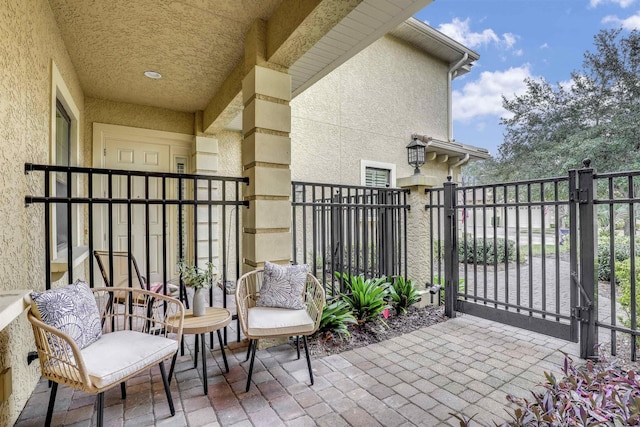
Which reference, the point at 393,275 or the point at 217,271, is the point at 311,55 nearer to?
the point at 393,275

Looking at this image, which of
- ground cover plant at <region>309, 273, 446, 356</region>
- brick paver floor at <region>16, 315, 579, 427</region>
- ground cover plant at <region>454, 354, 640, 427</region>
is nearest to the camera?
ground cover plant at <region>454, 354, 640, 427</region>

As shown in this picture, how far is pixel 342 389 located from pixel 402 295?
182cm

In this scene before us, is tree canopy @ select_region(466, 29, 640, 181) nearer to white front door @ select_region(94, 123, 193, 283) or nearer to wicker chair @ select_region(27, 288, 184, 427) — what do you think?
white front door @ select_region(94, 123, 193, 283)

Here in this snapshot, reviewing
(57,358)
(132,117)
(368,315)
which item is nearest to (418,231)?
(368,315)

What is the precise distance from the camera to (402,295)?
3.67 meters

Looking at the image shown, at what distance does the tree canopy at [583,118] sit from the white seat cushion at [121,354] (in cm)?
1092

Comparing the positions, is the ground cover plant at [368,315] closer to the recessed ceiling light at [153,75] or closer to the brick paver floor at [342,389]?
the brick paver floor at [342,389]

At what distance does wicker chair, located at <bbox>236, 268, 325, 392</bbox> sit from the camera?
208 cm

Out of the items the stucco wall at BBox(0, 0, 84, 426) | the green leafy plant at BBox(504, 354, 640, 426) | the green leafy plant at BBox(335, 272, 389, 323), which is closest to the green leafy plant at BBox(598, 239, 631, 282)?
the green leafy plant at BBox(335, 272, 389, 323)

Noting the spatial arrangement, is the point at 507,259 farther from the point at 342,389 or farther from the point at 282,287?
the point at 282,287

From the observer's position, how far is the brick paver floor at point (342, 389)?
1.78 m

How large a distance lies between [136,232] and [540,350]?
5.19m

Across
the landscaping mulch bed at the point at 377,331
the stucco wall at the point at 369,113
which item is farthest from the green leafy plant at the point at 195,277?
the stucco wall at the point at 369,113

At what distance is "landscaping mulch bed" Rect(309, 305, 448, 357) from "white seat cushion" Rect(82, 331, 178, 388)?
1.30m
